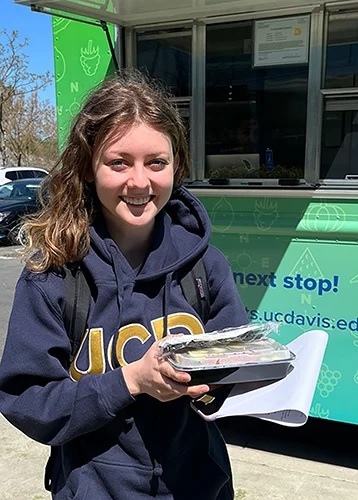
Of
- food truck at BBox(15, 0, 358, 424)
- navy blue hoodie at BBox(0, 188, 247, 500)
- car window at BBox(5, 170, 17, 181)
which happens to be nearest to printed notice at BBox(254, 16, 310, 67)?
food truck at BBox(15, 0, 358, 424)

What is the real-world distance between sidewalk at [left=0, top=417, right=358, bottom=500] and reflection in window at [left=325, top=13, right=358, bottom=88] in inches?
88.1

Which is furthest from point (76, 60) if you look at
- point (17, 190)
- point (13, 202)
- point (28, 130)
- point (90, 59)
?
point (28, 130)

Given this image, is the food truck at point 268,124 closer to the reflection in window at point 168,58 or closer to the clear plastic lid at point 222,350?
the reflection in window at point 168,58

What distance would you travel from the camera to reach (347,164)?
336 cm

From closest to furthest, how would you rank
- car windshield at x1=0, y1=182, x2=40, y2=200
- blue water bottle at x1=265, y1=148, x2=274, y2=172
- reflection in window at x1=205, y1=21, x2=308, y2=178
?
reflection in window at x1=205, y1=21, x2=308, y2=178
blue water bottle at x1=265, y1=148, x2=274, y2=172
car windshield at x1=0, y1=182, x2=40, y2=200

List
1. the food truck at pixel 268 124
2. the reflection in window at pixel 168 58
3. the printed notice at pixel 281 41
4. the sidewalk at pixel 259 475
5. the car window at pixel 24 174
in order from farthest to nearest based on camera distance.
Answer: the car window at pixel 24 174 → the reflection in window at pixel 168 58 → the printed notice at pixel 281 41 → the food truck at pixel 268 124 → the sidewalk at pixel 259 475

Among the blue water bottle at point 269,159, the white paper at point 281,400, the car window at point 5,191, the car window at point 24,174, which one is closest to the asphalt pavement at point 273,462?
the blue water bottle at point 269,159

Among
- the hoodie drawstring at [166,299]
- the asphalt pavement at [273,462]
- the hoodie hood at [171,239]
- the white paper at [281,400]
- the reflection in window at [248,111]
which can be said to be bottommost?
the asphalt pavement at [273,462]

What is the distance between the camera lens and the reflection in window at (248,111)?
3459mm

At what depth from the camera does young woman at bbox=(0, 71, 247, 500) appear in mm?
1237

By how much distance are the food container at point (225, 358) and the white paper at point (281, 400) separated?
0.07m

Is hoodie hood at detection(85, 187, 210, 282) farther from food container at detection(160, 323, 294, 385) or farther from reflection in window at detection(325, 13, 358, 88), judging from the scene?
reflection in window at detection(325, 13, 358, 88)

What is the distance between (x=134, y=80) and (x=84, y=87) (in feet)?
7.68

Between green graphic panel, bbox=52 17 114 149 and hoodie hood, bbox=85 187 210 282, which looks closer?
hoodie hood, bbox=85 187 210 282
